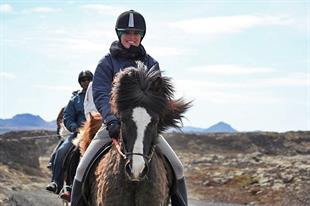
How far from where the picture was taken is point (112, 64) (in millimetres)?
7551

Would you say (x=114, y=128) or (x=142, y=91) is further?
(x=114, y=128)

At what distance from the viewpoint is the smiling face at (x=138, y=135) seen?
5828 mm

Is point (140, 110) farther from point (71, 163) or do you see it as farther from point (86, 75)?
point (86, 75)

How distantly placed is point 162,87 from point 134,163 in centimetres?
111

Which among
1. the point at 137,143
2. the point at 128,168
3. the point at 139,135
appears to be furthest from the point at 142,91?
the point at 128,168

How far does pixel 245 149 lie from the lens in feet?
238

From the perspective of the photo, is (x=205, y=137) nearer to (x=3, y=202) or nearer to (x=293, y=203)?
(x=293, y=203)

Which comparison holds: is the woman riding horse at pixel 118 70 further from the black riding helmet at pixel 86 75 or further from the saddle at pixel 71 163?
the black riding helmet at pixel 86 75

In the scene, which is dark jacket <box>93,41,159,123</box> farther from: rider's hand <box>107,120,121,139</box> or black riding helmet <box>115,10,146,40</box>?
rider's hand <box>107,120,121,139</box>

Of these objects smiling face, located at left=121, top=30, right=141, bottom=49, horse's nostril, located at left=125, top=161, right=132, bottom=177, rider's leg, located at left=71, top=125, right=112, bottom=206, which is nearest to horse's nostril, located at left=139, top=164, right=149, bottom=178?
horse's nostril, located at left=125, top=161, right=132, bottom=177

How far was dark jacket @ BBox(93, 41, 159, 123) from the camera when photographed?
24.0ft

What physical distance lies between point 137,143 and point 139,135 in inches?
4.2

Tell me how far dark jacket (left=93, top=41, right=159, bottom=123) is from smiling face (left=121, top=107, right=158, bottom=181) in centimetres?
108

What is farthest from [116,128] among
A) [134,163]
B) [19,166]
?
[19,166]
